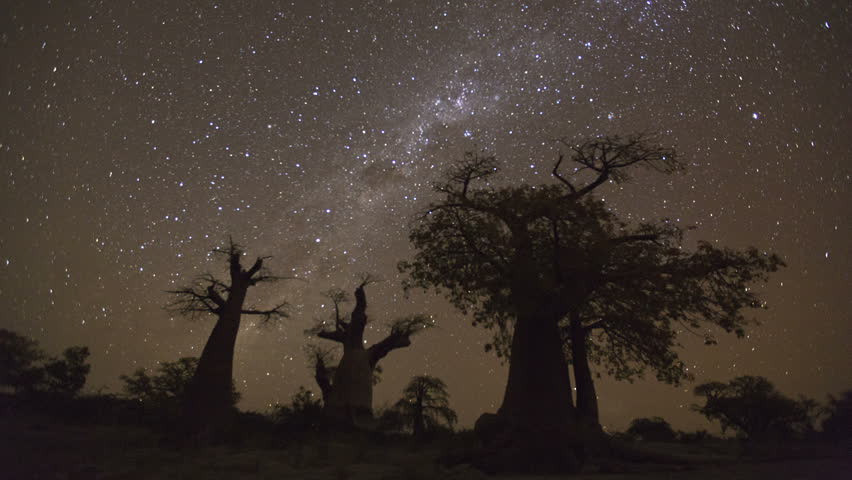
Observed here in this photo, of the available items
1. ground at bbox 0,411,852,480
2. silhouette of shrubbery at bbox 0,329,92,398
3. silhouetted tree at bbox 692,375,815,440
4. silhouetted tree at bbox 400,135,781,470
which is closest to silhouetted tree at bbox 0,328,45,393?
silhouette of shrubbery at bbox 0,329,92,398

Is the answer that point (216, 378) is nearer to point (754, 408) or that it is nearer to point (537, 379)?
point (537, 379)

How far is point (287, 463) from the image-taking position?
9.31 meters

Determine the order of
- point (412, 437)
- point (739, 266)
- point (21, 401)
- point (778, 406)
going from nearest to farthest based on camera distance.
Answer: point (739, 266)
point (412, 437)
point (21, 401)
point (778, 406)

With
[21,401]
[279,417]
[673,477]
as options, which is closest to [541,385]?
[673,477]

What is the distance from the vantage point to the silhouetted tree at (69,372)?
20.7 m

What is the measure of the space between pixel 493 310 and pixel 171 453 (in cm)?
681

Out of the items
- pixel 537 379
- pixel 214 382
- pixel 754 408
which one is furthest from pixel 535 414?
pixel 754 408

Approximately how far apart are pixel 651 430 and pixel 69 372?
70.9 feet

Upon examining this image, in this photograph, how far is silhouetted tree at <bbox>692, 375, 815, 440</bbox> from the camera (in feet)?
73.5

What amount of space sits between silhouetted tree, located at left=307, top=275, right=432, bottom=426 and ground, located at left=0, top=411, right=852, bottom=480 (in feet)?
18.3

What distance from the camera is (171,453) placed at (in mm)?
10820

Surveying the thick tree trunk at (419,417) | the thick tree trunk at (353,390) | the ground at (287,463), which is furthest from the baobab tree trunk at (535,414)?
the thick tree trunk at (353,390)

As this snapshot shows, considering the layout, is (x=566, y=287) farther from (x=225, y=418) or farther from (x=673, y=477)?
(x=225, y=418)

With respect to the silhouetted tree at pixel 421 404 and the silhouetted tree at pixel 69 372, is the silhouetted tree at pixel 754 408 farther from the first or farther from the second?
the silhouetted tree at pixel 69 372
